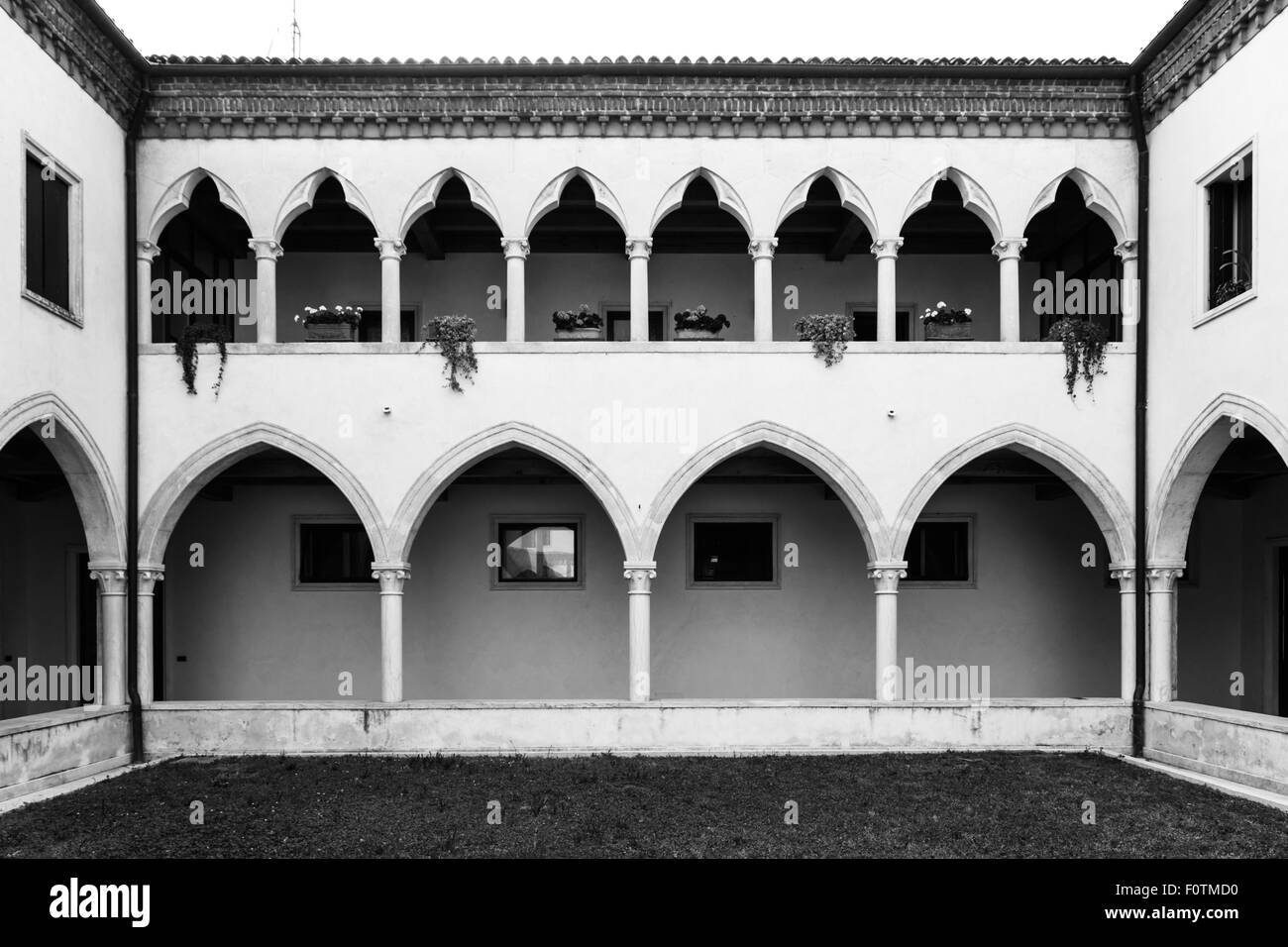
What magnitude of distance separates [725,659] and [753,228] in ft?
20.5

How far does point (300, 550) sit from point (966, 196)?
1052 centimetres

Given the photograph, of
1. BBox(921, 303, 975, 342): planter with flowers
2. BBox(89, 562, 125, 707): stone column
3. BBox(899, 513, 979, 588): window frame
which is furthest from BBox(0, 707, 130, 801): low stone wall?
BBox(921, 303, 975, 342): planter with flowers

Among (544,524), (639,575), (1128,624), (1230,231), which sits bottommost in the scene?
(1128,624)

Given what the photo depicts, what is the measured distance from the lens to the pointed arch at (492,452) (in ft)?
37.7

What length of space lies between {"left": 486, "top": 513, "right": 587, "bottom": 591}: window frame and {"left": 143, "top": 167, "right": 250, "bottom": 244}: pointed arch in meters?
5.38

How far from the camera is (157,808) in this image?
8766mm

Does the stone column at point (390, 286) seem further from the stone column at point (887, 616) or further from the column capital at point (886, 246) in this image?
the stone column at point (887, 616)

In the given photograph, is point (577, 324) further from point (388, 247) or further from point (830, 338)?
point (830, 338)

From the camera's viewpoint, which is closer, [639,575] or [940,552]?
[639,575]

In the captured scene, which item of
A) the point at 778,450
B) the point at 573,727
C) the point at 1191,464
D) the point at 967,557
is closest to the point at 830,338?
Result: the point at 778,450

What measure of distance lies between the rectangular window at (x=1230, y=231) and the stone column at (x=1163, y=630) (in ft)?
10.4

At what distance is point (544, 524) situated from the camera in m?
14.2
